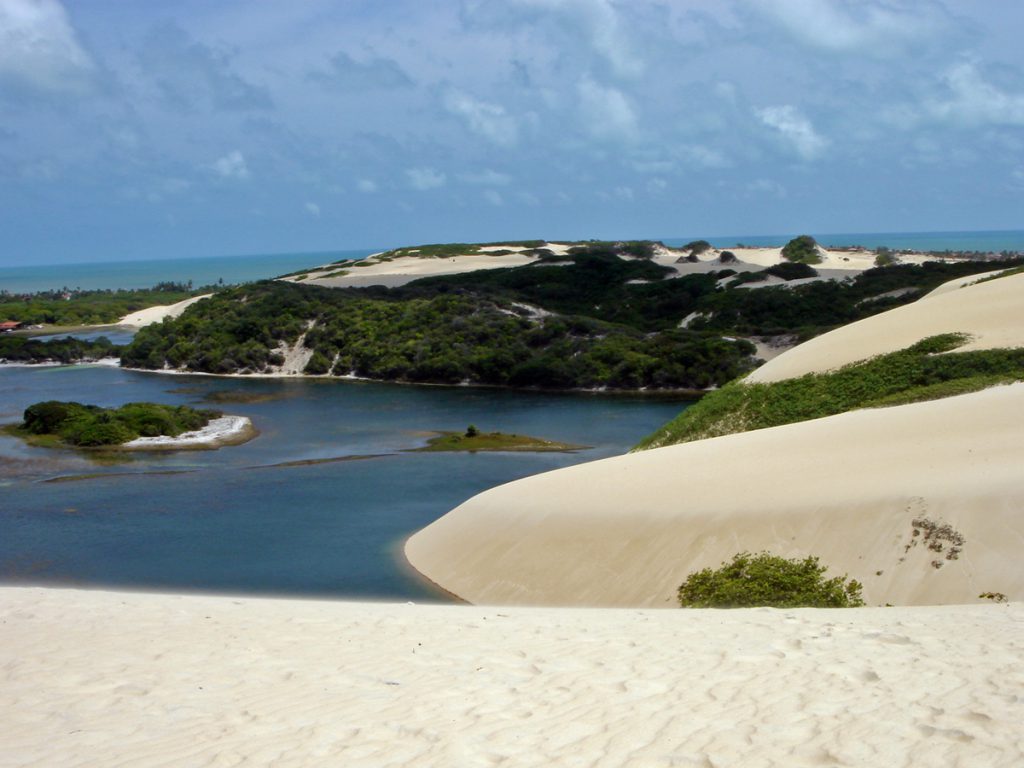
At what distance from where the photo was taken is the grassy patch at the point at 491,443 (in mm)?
36188

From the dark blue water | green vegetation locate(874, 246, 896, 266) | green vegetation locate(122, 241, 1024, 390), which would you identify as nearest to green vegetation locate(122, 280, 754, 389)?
green vegetation locate(122, 241, 1024, 390)

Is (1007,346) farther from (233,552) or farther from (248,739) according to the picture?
(248,739)

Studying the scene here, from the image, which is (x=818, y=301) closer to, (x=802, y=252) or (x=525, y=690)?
(x=802, y=252)

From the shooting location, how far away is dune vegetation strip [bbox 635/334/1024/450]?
22.8m

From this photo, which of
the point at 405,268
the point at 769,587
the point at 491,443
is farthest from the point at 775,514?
the point at 405,268

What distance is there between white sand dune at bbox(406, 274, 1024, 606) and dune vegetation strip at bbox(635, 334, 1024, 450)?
3.65 metres

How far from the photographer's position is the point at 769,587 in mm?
12906

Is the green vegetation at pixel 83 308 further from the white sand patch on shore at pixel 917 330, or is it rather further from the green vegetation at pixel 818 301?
the white sand patch on shore at pixel 917 330

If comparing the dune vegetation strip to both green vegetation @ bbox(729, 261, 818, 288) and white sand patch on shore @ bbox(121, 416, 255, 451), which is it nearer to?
white sand patch on shore @ bbox(121, 416, 255, 451)

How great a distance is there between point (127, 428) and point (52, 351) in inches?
1572

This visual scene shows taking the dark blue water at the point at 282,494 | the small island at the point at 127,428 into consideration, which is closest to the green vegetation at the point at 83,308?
the dark blue water at the point at 282,494

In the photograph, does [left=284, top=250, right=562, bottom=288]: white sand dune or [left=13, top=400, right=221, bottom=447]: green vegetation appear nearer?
[left=13, top=400, right=221, bottom=447]: green vegetation

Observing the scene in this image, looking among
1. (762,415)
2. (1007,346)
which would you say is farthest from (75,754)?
(1007,346)

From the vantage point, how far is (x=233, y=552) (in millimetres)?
21750
